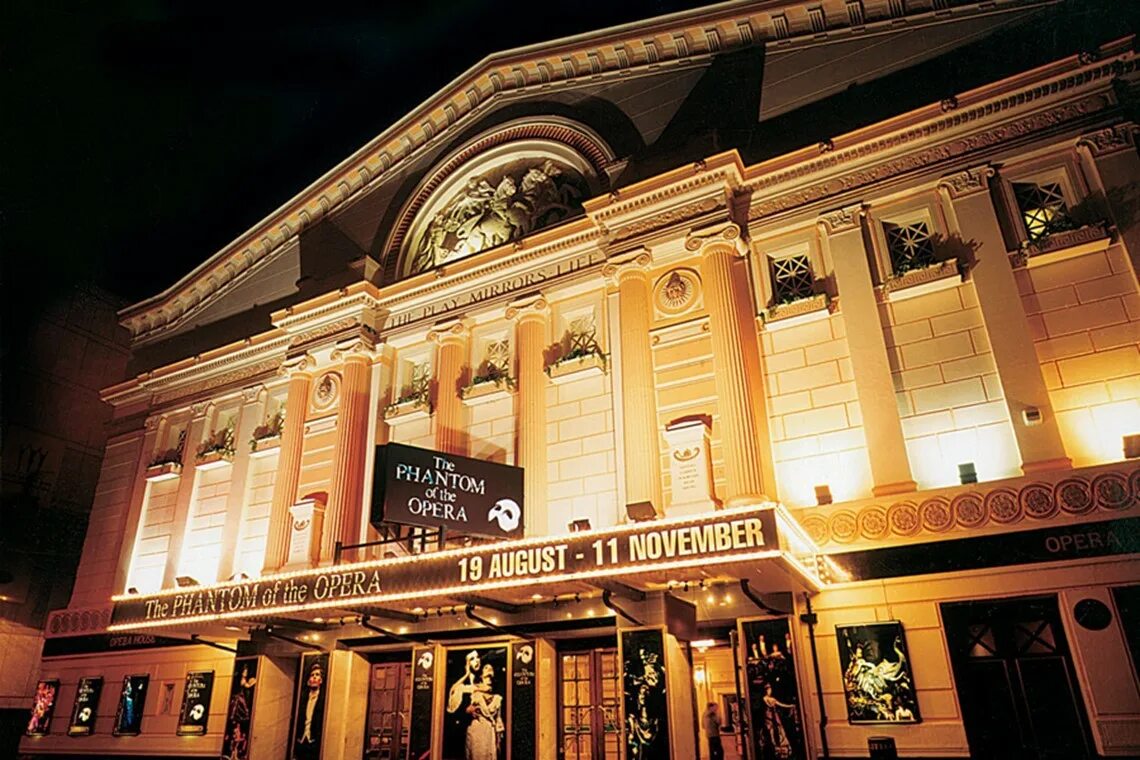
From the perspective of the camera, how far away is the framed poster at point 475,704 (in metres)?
13.1

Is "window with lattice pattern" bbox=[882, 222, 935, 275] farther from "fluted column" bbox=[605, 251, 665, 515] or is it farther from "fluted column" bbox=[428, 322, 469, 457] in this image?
"fluted column" bbox=[428, 322, 469, 457]

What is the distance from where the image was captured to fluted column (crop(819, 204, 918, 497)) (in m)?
11.7

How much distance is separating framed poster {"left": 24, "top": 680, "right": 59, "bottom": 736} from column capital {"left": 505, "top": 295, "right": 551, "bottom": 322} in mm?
16490

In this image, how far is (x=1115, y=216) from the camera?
1116cm

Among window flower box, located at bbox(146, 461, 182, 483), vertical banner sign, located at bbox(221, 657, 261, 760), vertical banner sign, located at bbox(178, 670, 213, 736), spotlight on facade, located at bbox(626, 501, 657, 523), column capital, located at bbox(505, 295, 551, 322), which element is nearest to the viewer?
spotlight on facade, located at bbox(626, 501, 657, 523)

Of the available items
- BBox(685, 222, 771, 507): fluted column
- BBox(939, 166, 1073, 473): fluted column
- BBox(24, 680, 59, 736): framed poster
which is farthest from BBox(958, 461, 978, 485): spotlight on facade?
BBox(24, 680, 59, 736): framed poster

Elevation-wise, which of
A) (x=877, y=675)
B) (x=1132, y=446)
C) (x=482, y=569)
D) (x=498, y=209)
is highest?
(x=498, y=209)

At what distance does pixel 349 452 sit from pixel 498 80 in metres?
10.7

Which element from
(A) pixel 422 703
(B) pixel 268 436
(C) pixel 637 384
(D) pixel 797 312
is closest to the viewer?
(D) pixel 797 312

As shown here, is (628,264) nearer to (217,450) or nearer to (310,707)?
(310,707)

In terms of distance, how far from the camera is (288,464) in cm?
1762

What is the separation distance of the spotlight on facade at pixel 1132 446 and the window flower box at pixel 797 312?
16.0ft

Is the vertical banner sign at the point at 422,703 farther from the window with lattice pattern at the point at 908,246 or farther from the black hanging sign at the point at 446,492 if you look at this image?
the window with lattice pattern at the point at 908,246

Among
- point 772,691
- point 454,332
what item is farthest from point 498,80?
point 772,691
